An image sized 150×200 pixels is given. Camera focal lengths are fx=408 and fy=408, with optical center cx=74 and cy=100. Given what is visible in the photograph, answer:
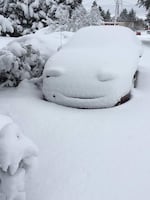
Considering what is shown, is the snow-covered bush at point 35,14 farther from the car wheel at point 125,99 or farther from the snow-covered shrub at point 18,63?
the car wheel at point 125,99

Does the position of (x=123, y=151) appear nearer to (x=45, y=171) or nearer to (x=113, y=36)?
(x=45, y=171)

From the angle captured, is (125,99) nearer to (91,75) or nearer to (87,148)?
(91,75)

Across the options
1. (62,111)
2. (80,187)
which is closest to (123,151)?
(80,187)

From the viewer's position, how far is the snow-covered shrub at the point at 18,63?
779 centimetres

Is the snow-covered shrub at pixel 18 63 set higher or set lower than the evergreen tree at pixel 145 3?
higher

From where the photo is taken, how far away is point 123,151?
5.08 meters

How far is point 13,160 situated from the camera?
3293mm

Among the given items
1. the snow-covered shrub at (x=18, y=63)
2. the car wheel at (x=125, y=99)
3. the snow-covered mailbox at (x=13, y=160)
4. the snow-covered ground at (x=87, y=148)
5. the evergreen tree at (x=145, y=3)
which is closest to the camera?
the snow-covered mailbox at (x=13, y=160)

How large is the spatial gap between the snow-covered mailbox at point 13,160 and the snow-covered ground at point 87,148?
28.4 inches

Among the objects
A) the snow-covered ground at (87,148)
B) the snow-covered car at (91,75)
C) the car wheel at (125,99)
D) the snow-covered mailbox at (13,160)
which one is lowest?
the car wheel at (125,99)

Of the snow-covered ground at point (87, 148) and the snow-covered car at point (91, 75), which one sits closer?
the snow-covered ground at point (87, 148)

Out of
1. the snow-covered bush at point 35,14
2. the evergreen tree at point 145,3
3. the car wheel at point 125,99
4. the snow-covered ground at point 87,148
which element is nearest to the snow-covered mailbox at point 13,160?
the snow-covered ground at point 87,148

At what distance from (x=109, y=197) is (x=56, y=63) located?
3456mm

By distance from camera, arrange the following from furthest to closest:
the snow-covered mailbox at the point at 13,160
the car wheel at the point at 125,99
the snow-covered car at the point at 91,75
Result: the car wheel at the point at 125,99, the snow-covered car at the point at 91,75, the snow-covered mailbox at the point at 13,160
